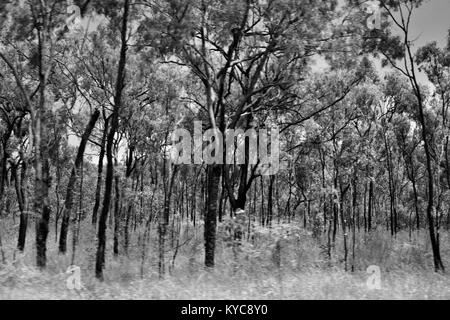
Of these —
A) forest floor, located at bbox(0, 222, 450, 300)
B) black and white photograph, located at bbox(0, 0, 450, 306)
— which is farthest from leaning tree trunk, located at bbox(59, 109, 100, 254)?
forest floor, located at bbox(0, 222, 450, 300)

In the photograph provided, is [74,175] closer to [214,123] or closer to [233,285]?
[214,123]

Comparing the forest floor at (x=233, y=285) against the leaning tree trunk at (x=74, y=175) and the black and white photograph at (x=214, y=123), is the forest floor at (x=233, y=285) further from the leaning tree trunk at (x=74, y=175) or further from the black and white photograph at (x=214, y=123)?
the leaning tree trunk at (x=74, y=175)

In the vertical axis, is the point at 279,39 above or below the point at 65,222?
above

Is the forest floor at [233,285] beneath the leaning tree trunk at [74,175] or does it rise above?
beneath

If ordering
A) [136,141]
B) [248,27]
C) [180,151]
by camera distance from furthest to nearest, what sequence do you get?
[180,151], [136,141], [248,27]

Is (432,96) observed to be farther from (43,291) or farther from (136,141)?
(43,291)

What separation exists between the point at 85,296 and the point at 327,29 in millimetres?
12166

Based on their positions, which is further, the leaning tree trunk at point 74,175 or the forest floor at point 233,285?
the leaning tree trunk at point 74,175

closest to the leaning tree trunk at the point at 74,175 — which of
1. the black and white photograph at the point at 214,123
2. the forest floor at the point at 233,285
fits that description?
the black and white photograph at the point at 214,123

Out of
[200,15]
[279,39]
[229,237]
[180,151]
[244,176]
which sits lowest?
[229,237]

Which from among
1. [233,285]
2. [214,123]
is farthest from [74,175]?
[233,285]
